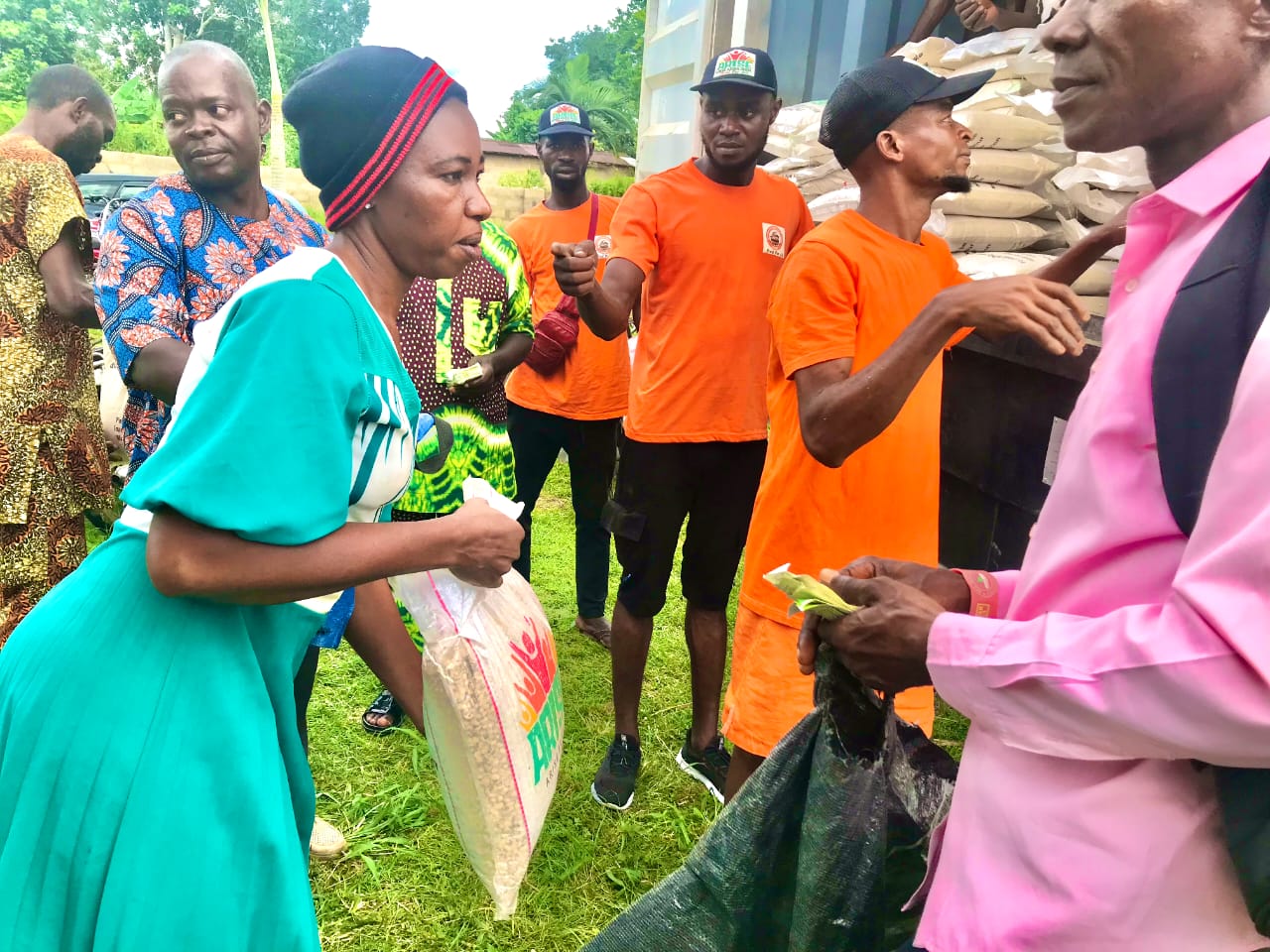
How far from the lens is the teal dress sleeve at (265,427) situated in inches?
37.3

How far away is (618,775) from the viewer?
2666mm

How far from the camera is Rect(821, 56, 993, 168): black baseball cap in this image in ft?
5.94

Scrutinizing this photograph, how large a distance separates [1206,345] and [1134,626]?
0.24 metres

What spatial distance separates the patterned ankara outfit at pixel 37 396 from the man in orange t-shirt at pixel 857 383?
2222 millimetres

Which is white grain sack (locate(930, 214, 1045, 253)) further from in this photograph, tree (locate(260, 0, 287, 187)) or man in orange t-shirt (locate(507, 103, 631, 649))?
tree (locate(260, 0, 287, 187))

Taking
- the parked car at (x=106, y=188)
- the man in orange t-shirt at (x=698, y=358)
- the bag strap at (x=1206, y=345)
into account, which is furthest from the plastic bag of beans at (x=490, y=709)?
the parked car at (x=106, y=188)

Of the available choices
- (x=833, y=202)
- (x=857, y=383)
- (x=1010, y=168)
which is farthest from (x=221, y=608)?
(x=1010, y=168)

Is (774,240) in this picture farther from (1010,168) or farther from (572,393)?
(572,393)

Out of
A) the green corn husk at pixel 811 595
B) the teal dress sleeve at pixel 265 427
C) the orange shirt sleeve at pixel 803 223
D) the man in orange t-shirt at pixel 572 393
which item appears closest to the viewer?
the teal dress sleeve at pixel 265 427

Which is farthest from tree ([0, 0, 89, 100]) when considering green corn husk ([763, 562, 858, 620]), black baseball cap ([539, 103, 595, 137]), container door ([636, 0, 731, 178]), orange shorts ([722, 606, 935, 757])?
green corn husk ([763, 562, 858, 620])

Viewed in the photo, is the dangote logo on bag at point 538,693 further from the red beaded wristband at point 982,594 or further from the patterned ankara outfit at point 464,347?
the patterned ankara outfit at point 464,347

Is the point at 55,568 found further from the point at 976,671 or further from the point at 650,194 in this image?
the point at 976,671

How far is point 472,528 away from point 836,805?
59 cm

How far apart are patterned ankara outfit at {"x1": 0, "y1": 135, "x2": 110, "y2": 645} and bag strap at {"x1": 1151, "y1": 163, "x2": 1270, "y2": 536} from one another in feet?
9.57
